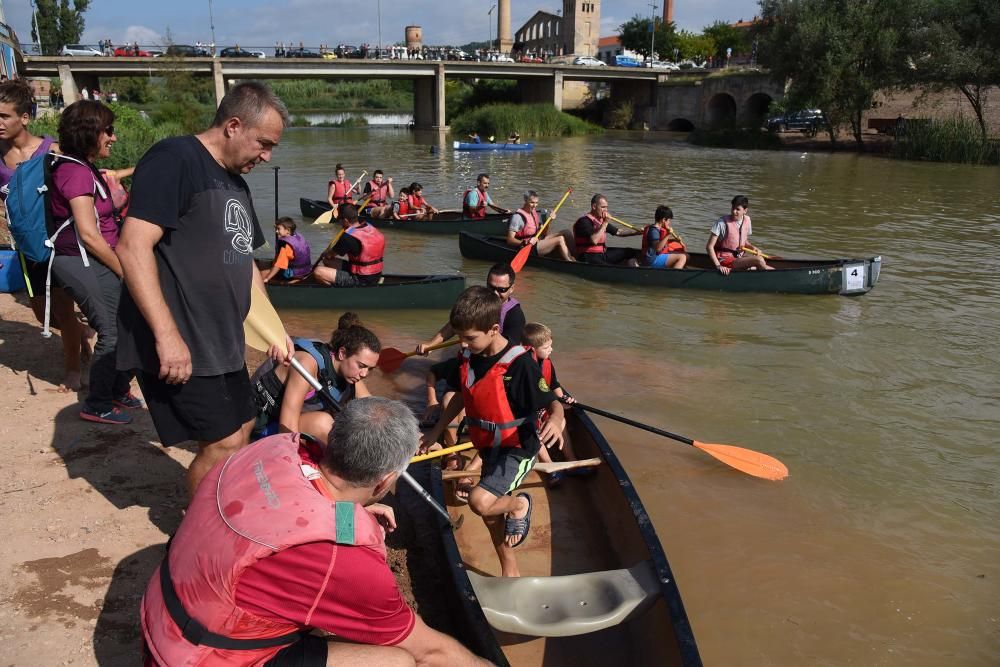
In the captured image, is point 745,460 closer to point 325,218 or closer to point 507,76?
point 325,218

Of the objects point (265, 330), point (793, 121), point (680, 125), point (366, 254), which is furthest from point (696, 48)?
point (265, 330)

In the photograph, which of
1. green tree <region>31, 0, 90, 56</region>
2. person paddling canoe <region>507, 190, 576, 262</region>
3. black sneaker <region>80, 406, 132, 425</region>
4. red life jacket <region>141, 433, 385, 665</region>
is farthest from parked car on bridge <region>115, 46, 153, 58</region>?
red life jacket <region>141, 433, 385, 665</region>

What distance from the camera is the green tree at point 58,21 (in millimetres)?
67250

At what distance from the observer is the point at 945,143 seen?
28.4m

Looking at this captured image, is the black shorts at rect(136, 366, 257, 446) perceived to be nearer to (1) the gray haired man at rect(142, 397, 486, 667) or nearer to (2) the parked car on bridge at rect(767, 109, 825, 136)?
(1) the gray haired man at rect(142, 397, 486, 667)

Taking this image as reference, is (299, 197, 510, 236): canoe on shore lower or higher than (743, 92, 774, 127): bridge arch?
lower

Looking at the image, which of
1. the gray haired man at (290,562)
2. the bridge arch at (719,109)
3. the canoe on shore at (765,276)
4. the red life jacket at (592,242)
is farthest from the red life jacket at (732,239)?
the bridge arch at (719,109)

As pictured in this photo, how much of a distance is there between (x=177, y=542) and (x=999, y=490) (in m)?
5.65

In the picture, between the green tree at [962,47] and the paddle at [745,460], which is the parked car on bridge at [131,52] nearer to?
the green tree at [962,47]

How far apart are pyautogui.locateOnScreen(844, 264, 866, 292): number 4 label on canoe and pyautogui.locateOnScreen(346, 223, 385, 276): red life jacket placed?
627 cm

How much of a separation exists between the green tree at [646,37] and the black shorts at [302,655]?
80.9 metres

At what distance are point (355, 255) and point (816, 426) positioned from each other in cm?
560

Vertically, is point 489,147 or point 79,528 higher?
point 489,147

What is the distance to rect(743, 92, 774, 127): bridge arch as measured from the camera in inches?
1797
